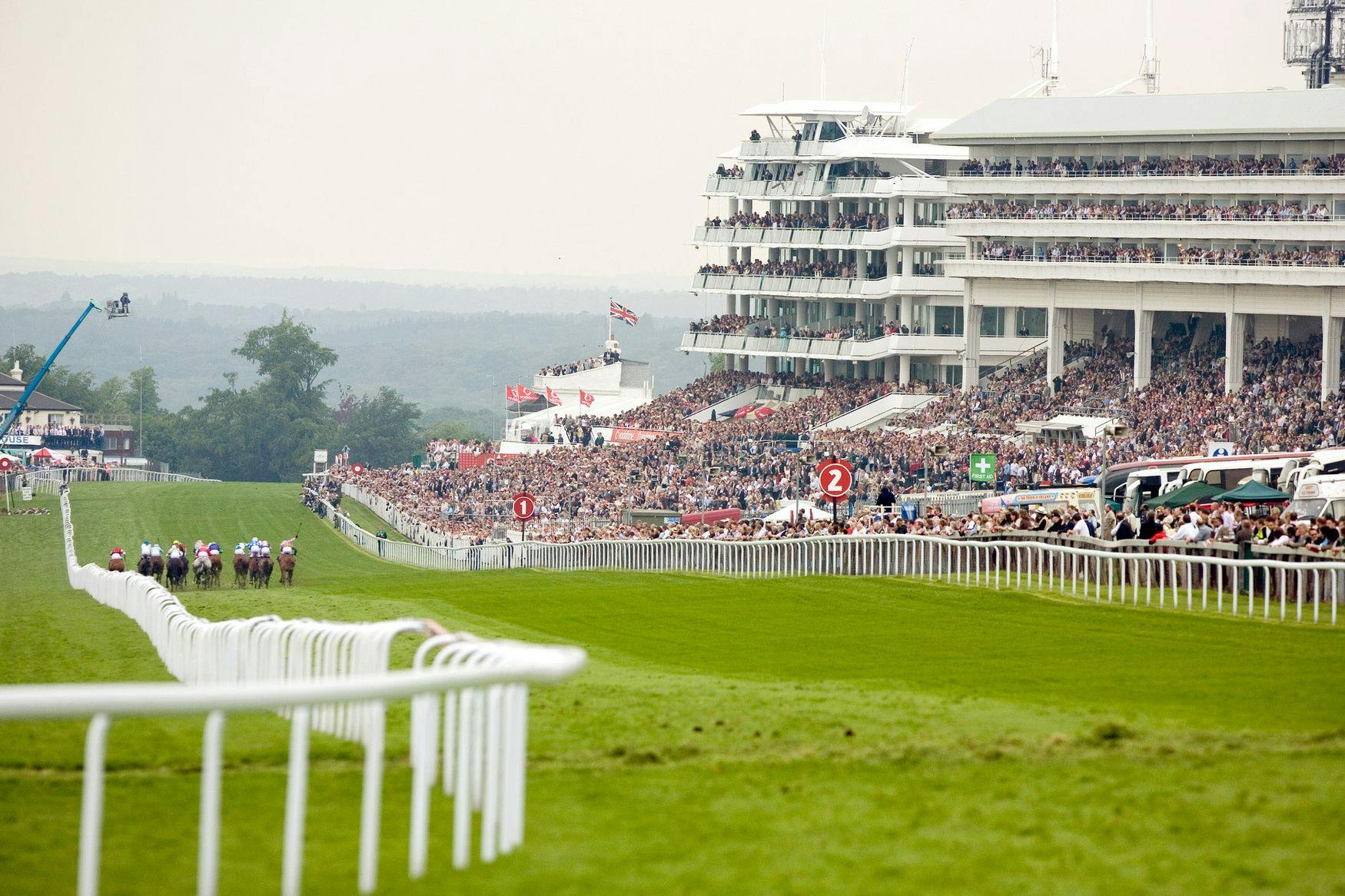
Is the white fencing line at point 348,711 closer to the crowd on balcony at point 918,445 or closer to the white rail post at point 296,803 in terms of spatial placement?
the white rail post at point 296,803

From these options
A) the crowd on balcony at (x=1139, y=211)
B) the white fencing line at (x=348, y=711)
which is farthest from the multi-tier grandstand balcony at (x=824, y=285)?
the white fencing line at (x=348, y=711)

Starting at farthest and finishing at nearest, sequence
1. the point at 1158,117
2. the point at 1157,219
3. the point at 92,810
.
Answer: the point at 1158,117
the point at 1157,219
the point at 92,810

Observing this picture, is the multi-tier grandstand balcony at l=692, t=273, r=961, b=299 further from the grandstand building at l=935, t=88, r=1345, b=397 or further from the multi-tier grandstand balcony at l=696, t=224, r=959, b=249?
the grandstand building at l=935, t=88, r=1345, b=397

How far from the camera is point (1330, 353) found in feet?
176

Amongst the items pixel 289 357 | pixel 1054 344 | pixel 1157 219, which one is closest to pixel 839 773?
pixel 1157 219

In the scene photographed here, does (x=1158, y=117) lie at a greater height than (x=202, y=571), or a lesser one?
greater

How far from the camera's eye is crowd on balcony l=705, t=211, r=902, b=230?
76.4 meters

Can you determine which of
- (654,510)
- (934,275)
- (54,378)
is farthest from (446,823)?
(54,378)

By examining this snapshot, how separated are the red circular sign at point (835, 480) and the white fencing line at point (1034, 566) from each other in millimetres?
977

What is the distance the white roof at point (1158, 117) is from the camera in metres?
57.8

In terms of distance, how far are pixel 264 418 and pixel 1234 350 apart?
106407mm

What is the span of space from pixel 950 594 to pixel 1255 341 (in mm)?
40169

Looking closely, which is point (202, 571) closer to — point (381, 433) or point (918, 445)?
point (918, 445)

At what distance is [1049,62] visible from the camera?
242 feet
